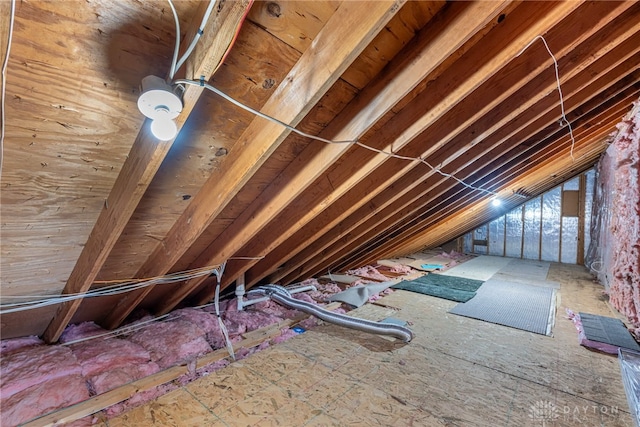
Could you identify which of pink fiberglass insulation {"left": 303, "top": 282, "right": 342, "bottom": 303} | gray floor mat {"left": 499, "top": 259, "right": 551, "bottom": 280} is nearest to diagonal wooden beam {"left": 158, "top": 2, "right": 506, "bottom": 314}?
pink fiberglass insulation {"left": 303, "top": 282, "right": 342, "bottom": 303}

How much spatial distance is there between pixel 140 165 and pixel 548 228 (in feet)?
27.9

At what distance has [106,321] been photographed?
2557 mm

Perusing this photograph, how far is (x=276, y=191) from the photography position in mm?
1711

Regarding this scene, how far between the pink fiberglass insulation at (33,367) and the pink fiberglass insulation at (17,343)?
0.05 metres

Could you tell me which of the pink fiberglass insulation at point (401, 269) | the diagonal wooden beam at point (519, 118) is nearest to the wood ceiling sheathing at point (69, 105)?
the diagonal wooden beam at point (519, 118)

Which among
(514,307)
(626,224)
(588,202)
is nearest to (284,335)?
(514,307)

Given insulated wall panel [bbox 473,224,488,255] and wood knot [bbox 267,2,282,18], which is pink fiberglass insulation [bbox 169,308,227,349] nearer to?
wood knot [bbox 267,2,282,18]

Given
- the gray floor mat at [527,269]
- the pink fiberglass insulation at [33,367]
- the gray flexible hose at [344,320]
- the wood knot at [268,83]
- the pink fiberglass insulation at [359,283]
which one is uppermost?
the wood knot at [268,83]

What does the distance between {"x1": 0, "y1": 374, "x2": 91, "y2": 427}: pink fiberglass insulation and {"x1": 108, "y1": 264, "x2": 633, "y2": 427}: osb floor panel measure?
37cm

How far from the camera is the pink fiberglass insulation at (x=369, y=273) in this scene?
456 cm

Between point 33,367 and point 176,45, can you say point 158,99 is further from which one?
point 33,367

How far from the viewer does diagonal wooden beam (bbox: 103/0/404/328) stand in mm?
856

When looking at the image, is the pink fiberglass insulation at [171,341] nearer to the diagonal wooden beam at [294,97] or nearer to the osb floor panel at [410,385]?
the osb floor panel at [410,385]

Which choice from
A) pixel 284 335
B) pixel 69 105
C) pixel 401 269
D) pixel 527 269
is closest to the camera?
pixel 69 105
